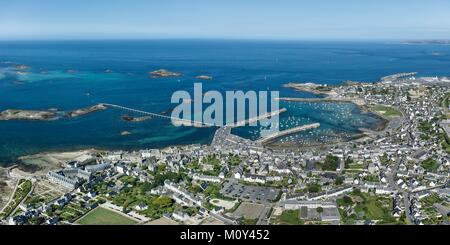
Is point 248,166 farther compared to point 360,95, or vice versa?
point 360,95

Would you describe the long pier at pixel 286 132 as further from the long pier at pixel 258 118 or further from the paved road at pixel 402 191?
the paved road at pixel 402 191

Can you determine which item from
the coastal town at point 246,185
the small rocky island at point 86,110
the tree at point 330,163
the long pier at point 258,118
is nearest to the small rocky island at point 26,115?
the small rocky island at point 86,110

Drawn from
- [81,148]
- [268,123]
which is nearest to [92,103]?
[81,148]

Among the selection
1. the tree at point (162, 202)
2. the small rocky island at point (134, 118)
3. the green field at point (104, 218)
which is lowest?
the green field at point (104, 218)
